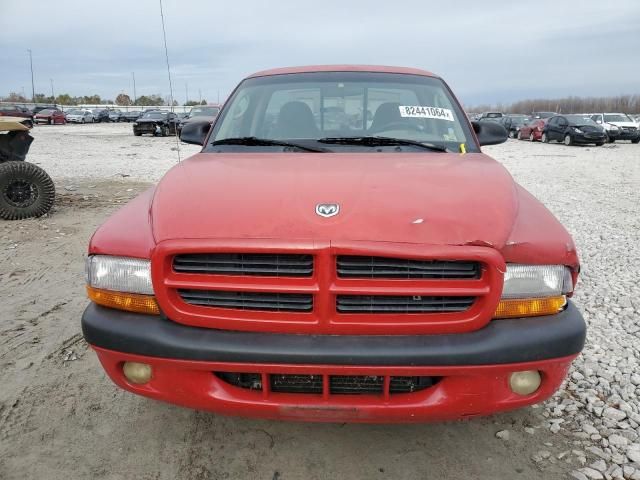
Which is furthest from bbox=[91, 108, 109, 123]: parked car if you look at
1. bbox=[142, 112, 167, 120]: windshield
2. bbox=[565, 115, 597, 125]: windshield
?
bbox=[565, 115, 597, 125]: windshield

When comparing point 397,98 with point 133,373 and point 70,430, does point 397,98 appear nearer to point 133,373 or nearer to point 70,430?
point 133,373

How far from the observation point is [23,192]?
696cm

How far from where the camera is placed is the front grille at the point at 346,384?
1.95 m

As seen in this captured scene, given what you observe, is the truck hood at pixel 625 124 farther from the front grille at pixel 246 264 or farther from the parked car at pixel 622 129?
the front grille at pixel 246 264

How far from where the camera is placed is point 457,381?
1903 mm

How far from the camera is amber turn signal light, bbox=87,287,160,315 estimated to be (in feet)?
6.67

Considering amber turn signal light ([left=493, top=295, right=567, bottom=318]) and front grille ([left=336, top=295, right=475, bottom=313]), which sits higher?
front grille ([left=336, top=295, right=475, bottom=313])

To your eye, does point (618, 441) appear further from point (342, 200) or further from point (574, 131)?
point (574, 131)

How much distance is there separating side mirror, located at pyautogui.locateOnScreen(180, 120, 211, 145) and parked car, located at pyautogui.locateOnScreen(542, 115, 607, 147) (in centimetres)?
2274

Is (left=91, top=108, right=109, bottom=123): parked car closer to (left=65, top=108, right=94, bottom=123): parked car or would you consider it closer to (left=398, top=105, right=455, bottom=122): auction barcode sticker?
(left=65, top=108, right=94, bottom=123): parked car

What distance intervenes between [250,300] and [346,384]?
49 cm

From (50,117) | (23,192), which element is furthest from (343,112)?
(50,117)

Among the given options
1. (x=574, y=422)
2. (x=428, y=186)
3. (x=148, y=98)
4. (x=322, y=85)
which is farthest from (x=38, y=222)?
(x=148, y=98)

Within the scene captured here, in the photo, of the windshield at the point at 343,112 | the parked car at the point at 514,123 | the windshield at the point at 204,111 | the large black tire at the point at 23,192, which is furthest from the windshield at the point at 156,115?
the windshield at the point at 343,112
